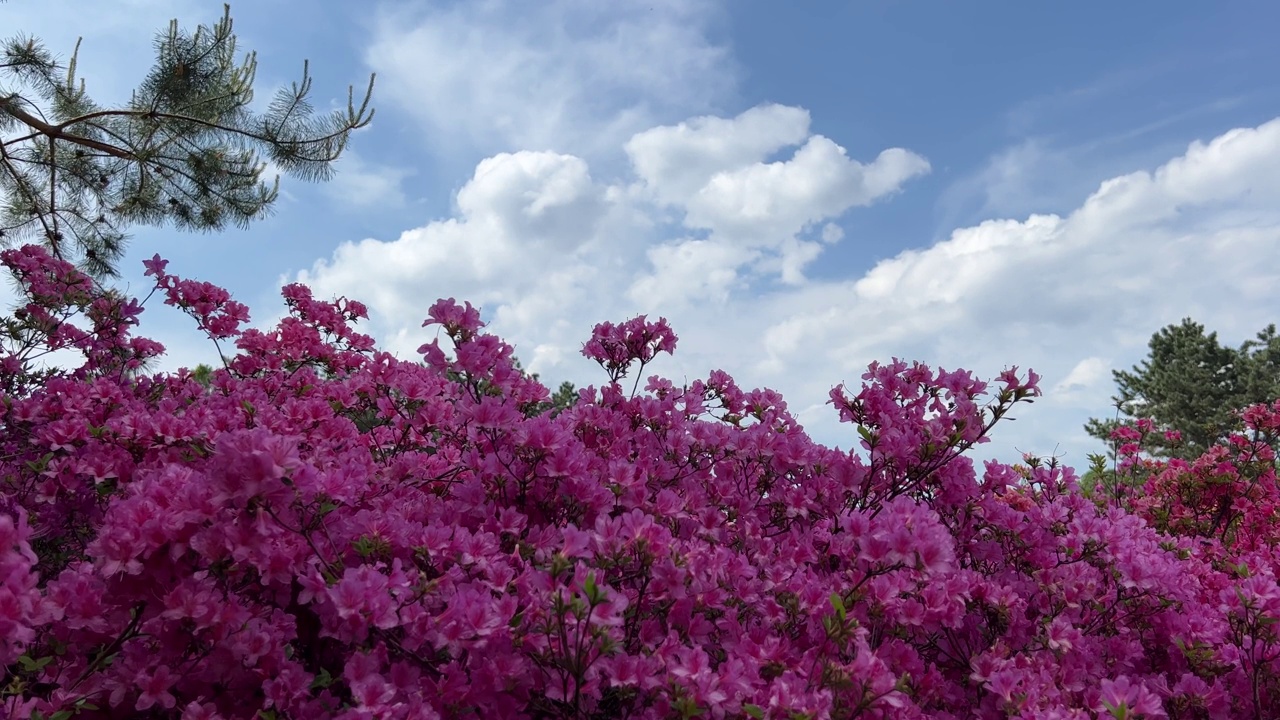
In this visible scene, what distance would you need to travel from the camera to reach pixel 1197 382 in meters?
25.3

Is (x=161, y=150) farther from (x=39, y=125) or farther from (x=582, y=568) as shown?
(x=582, y=568)

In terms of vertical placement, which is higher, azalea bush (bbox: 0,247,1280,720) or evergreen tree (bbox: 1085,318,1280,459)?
evergreen tree (bbox: 1085,318,1280,459)

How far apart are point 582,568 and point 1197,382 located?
96.3 feet

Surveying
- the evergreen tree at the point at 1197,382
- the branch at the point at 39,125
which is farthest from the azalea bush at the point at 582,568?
the evergreen tree at the point at 1197,382

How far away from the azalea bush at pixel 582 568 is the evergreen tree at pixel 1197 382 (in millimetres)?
23341

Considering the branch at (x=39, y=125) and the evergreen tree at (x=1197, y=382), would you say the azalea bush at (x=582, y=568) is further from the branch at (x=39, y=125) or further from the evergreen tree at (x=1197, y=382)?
the evergreen tree at (x=1197, y=382)

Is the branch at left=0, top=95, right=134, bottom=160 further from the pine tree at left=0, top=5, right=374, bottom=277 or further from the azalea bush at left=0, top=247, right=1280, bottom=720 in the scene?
the azalea bush at left=0, top=247, right=1280, bottom=720

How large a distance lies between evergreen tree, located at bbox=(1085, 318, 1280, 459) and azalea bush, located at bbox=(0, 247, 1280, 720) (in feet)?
76.6

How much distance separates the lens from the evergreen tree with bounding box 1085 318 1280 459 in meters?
23.7

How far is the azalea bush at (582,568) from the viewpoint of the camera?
6.14 feet

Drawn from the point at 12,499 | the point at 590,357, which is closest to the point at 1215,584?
the point at 590,357

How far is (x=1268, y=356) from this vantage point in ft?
79.2

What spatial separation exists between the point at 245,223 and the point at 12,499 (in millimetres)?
6731

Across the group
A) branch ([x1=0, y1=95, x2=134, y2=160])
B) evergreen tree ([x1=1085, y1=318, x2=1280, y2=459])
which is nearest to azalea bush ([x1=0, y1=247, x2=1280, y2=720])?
branch ([x1=0, y1=95, x2=134, y2=160])
